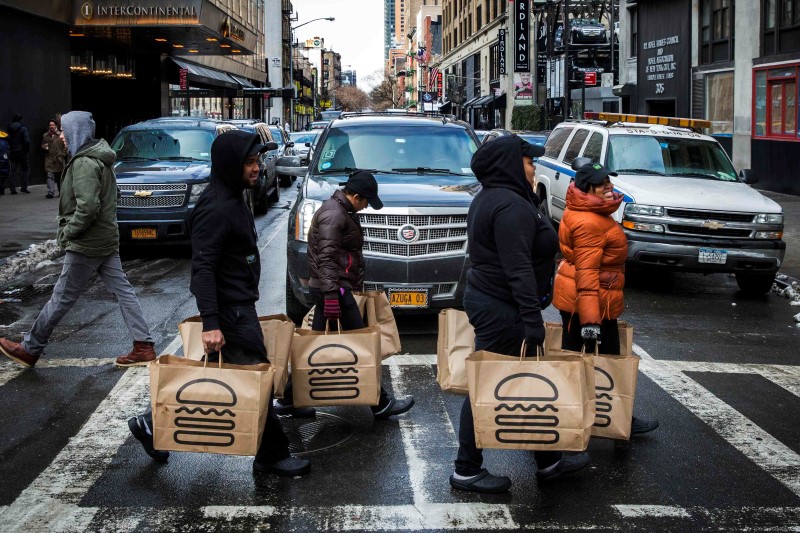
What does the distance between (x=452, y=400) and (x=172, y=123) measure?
11619mm

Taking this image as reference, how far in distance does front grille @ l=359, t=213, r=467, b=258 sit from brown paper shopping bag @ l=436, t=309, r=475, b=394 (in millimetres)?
2922

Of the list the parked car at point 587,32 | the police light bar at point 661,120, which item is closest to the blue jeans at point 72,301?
the police light bar at point 661,120

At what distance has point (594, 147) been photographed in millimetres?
13906

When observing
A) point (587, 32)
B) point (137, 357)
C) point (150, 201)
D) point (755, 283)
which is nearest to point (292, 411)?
point (137, 357)

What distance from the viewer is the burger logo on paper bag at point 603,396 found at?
19.2 feet

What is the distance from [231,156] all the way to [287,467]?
1.76 m

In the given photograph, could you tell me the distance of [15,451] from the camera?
6059mm

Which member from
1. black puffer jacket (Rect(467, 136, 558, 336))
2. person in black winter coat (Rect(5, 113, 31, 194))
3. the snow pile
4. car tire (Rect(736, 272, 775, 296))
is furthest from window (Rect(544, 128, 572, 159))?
person in black winter coat (Rect(5, 113, 31, 194))

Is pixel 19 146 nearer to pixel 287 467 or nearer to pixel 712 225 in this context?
pixel 712 225

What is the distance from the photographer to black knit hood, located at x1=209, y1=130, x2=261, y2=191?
511cm

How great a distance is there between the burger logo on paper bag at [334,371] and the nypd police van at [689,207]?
539cm

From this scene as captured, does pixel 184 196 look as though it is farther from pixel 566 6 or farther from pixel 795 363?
pixel 566 6

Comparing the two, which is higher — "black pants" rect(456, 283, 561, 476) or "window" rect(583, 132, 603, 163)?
"window" rect(583, 132, 603, 163)

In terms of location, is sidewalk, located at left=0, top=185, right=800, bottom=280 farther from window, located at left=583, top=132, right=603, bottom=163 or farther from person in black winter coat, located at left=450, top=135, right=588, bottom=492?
person in black winter coat, located at left=450, top=135, right=588, bottom=492
